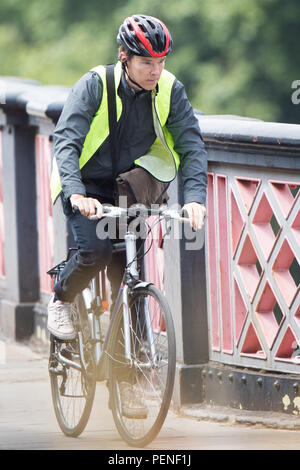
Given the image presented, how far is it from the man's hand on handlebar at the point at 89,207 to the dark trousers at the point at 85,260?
276 mm

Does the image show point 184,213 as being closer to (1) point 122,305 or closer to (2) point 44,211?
(1) point 122,305

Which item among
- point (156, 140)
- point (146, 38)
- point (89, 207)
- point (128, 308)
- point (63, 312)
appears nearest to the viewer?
point (89, 207)

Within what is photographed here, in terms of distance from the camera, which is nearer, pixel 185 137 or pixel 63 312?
pixel 185 137

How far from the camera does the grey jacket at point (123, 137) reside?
4.56m

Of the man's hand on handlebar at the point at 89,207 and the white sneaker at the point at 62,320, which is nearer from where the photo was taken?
the man's hand on handlebar at the point at 89,207

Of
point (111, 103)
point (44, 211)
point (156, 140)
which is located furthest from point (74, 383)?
point (44, 211)

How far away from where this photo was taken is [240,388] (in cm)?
538

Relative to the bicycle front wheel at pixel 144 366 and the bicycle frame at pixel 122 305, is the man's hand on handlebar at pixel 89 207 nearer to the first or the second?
the bicycle frame at pixel 122 305

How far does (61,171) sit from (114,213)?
0.85ft

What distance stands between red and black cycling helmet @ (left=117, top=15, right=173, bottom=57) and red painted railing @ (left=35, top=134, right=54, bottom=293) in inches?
104

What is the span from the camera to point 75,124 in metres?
4.57

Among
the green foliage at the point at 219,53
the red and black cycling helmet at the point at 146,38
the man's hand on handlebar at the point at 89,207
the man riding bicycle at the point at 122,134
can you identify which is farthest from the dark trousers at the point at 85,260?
the green foliage at the point at 219,53

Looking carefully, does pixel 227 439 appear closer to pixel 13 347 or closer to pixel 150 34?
pixel 150 34

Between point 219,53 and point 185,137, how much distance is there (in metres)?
19.2
